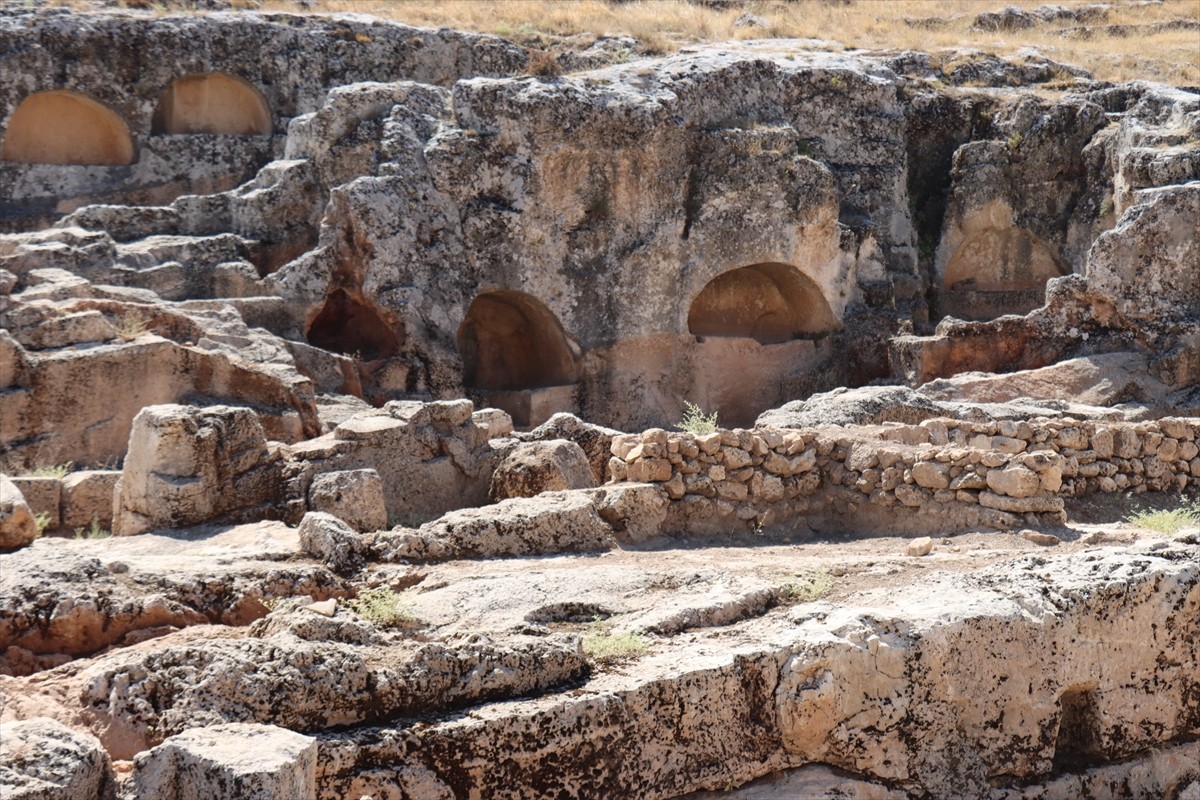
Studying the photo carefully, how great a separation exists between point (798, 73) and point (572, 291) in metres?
4.73

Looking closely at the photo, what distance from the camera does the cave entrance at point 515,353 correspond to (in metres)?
17.2

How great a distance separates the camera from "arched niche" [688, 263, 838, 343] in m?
18.9

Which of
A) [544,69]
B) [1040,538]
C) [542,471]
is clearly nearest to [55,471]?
[542,471]

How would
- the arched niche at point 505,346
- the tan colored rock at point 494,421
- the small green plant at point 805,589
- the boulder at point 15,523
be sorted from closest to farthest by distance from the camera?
the small green plant at point 805,589 → the boulder at point 15,523 → the tan colored rock at point 494,421 → the arched niche at point 505,346

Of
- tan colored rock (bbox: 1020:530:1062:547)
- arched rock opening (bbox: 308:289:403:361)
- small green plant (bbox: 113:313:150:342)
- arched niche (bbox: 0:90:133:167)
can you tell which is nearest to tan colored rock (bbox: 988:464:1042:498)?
tan colored rock (bbox: 1020:530:1062:547)

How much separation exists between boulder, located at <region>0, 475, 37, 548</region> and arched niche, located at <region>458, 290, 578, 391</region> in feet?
36.6

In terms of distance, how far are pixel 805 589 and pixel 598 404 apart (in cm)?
1144

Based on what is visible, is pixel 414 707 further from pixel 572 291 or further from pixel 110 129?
pixel 110 129

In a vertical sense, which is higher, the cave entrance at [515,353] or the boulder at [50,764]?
the boulder at [50,764]

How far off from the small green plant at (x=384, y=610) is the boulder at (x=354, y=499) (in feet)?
5.57

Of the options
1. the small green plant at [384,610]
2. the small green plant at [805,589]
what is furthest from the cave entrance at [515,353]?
the small green plant at [805,589]

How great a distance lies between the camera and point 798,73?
19.2 metres

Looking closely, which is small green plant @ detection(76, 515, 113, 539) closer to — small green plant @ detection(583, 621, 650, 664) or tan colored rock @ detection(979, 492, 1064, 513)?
small green plant @ detection(583, 621, 650, 664)

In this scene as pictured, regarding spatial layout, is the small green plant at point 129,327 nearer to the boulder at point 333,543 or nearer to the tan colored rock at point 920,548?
the boulder at point 333,543
